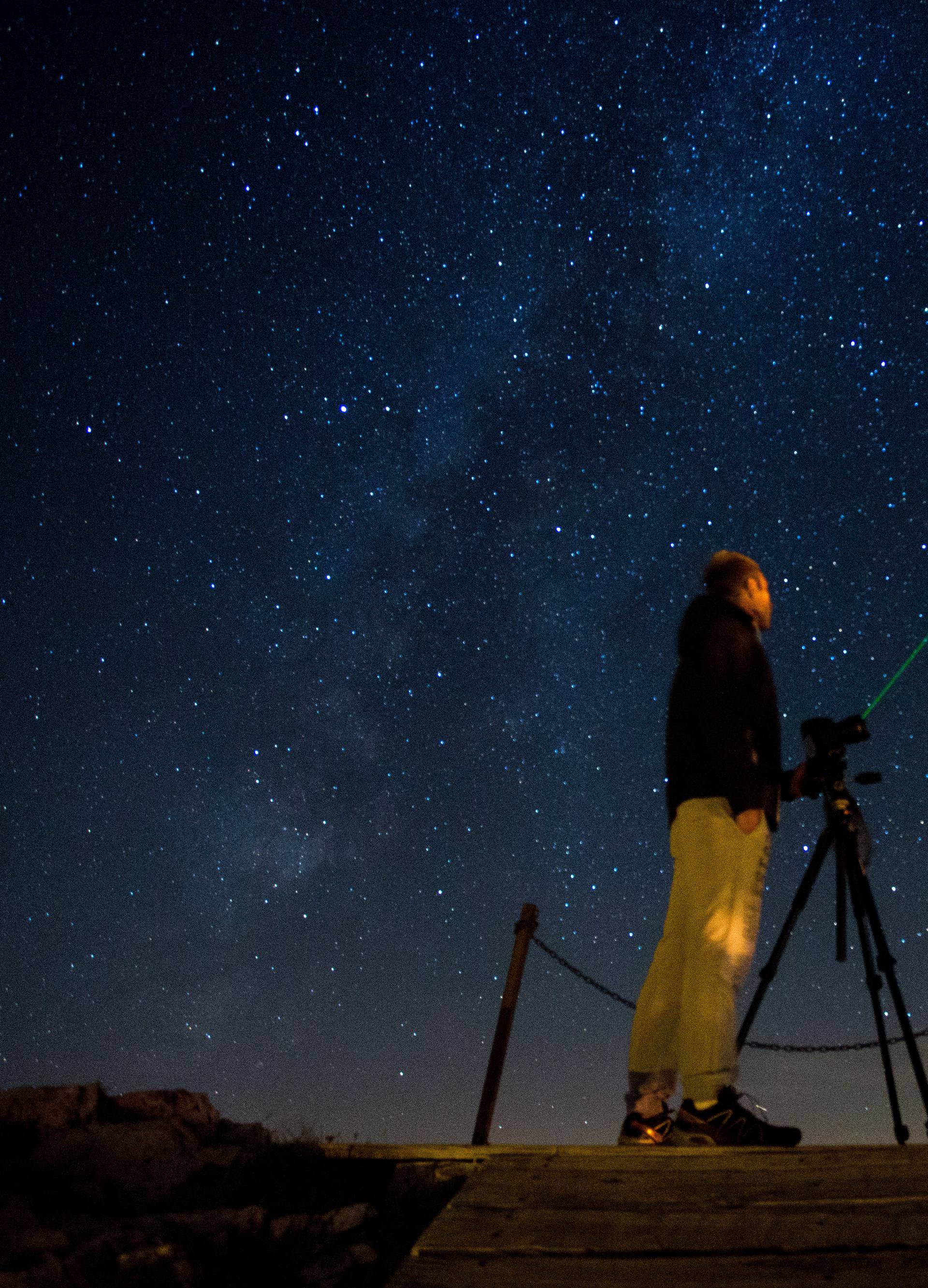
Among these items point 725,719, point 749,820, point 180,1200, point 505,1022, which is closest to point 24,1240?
point 180,1200

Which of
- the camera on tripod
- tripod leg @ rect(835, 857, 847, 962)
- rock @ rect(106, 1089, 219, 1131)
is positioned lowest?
rock @ rect(106, 1089, 219, 1131)

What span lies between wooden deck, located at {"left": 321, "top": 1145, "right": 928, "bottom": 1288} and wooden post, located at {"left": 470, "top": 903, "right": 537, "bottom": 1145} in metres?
3.29

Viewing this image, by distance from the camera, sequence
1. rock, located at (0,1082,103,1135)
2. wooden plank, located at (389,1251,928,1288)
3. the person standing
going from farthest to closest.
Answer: rock, located at (0,1082,103,1135), the person standing, wooden plank, located at (389,1251,928,1288)

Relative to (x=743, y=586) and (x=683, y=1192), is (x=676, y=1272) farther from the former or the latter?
(x=743, y=586)

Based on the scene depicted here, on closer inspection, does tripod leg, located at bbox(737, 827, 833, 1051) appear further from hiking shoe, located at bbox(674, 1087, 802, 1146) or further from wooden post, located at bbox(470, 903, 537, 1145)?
wooden post, located at bbox(470, 903, 537, 1145)

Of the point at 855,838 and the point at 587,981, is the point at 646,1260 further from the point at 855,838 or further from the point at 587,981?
the point at 587,981

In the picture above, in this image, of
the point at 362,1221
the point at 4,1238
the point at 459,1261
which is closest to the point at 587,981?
the point at 362,1221

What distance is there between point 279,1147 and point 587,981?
8.89 feet

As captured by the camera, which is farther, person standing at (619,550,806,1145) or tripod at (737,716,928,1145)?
tripod at (737,716,928,1145)

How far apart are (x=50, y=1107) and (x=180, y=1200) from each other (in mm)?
1055

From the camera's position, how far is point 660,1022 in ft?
10.6

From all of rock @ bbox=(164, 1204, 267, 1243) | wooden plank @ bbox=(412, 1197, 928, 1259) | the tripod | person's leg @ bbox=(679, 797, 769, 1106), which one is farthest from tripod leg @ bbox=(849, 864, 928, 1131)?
rock @ bbox=(164, 1204, 267, 1243)

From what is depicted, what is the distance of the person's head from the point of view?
3.73 metres

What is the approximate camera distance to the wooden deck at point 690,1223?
5.26 feet
